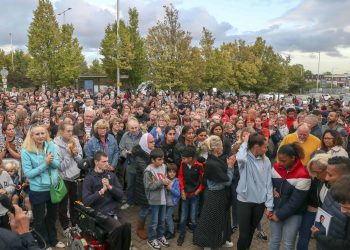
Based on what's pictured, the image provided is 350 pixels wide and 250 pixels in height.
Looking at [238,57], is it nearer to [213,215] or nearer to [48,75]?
[48,75]

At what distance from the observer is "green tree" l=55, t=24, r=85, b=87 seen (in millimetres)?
26500

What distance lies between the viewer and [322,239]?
308cm

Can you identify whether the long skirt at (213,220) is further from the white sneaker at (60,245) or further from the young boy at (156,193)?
the white sneaker at (60,245)

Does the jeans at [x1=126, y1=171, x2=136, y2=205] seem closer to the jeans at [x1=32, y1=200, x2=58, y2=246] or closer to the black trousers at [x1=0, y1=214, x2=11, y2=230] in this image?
the jeans at [x1=32, y1=200, x2=58, y2=246]

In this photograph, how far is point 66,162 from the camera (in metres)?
5.52

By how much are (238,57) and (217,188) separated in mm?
36733

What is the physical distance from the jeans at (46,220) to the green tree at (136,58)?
26261 millimetres

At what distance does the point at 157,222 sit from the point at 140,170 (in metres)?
0.93

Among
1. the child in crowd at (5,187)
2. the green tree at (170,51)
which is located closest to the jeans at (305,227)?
the child in crowd at (5,187)

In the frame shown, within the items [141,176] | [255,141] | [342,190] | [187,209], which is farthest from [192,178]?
[342,190]

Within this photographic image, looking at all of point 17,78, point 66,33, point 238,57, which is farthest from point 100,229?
point 17,78

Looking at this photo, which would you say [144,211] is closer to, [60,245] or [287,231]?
[60,245]

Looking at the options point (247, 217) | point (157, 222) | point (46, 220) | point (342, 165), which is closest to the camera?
point (342, 165)

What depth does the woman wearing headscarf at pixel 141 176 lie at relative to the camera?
5.66 meters
